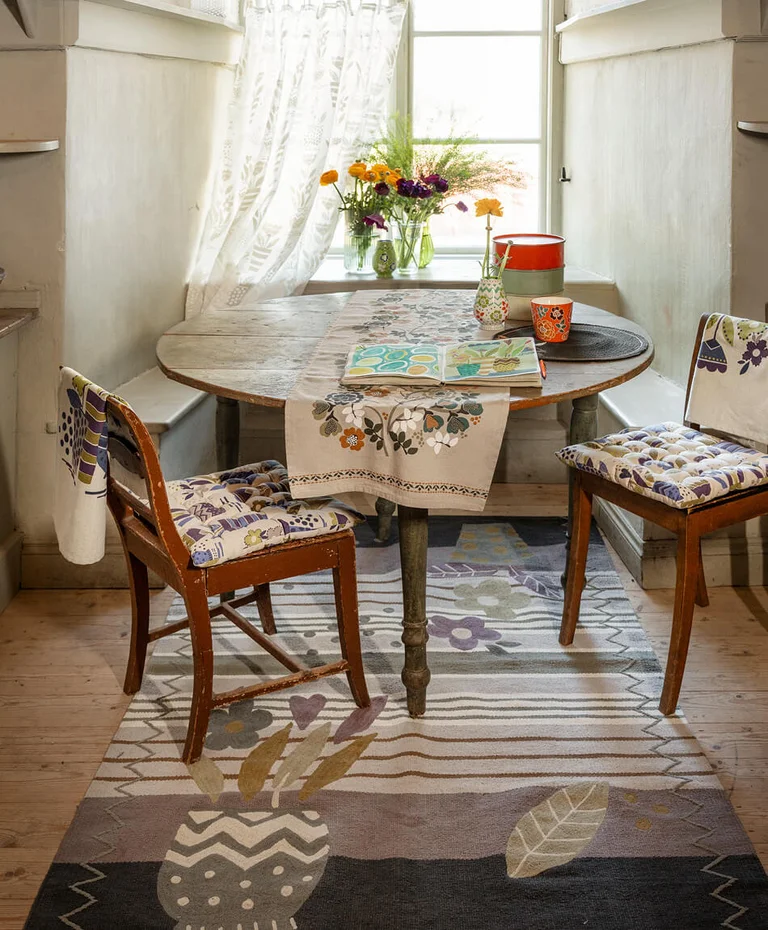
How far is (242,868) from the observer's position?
192 cm

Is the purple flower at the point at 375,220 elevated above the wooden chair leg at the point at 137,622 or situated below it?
above

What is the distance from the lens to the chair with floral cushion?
2.35 meters

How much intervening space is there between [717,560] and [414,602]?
115 centimetres

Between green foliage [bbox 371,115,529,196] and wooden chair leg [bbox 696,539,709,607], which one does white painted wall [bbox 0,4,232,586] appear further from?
wooden chair leg [bbox 696,539,709,607]

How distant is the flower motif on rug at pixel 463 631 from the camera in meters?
2.78

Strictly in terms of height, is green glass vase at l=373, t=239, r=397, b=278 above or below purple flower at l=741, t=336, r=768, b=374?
above

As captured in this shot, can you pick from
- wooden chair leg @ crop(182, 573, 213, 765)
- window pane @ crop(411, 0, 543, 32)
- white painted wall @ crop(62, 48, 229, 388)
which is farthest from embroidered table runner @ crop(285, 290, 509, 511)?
window pane @ crop(411, 0, 543, 32)

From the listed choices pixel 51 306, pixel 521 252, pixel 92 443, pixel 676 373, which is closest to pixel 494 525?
pixel 676 373

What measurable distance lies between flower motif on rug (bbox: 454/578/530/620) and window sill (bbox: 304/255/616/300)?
1.30m

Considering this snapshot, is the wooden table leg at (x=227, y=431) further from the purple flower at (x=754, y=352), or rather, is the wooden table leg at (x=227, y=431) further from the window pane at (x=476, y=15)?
the window pane at (x=476, y=15)

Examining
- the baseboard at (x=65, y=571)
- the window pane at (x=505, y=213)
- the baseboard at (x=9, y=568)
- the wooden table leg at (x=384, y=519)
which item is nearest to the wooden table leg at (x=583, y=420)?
the wooden table leg at (x=384, y=519)

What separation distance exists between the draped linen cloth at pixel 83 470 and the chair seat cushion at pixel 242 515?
175 mm

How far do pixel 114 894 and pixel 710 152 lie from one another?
98.1 inches

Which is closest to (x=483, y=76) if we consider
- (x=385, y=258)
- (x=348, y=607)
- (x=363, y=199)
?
(x=363, y=199)
